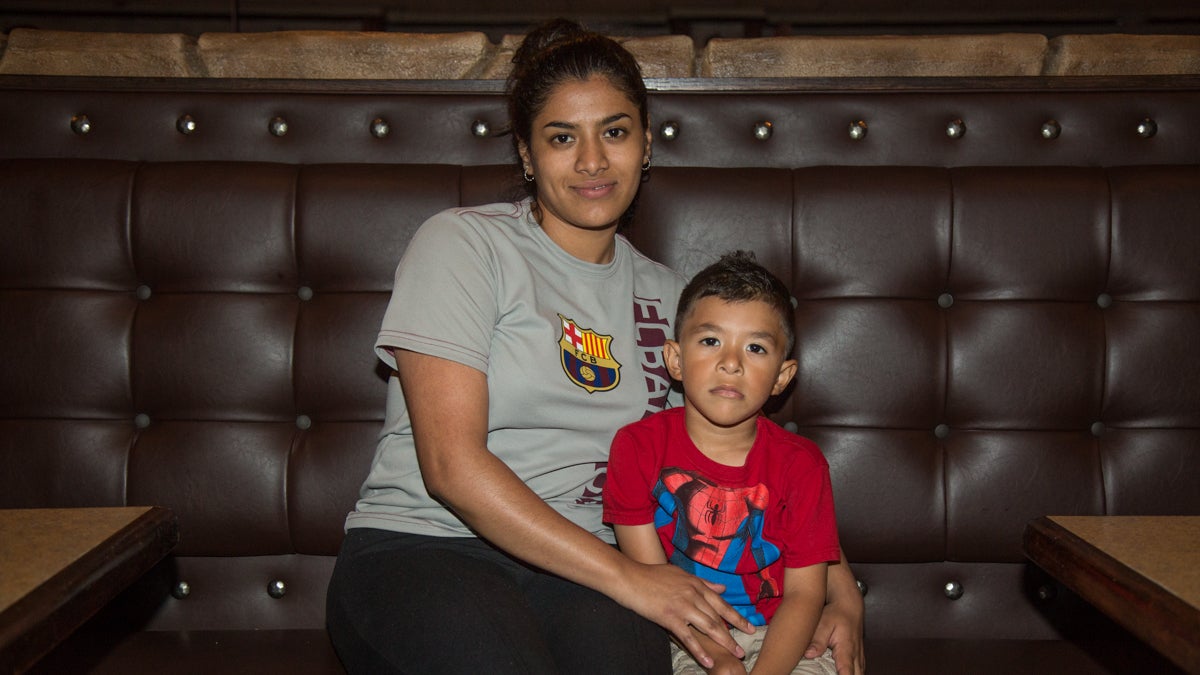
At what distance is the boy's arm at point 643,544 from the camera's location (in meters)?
1.28

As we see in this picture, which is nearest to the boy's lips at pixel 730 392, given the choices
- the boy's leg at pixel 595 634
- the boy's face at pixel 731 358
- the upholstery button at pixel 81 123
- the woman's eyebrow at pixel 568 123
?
the boy's face at pixel 731 358

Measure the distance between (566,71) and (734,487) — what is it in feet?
2.14

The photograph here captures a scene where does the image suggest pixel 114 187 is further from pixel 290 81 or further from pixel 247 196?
pixel 290 81

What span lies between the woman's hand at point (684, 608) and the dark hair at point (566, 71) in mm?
683

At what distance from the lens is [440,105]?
167 cm

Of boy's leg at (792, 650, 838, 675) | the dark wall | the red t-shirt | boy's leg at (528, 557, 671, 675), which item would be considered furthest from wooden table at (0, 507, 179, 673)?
the dark wall

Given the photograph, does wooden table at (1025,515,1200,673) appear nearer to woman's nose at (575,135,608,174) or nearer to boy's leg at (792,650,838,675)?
boy's leg at (792,650,838,675)

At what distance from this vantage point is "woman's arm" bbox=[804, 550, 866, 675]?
4.18 ft

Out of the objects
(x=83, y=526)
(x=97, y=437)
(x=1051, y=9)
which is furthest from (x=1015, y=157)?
(x=1051, y=9)

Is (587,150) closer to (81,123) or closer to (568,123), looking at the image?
(568,123)

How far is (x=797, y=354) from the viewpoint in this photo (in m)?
1.58

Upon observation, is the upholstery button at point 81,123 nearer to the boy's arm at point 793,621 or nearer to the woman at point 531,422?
the woman at point 531,422

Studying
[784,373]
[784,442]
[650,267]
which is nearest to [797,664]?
[784,442]

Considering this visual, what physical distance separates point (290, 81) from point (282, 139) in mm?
110
